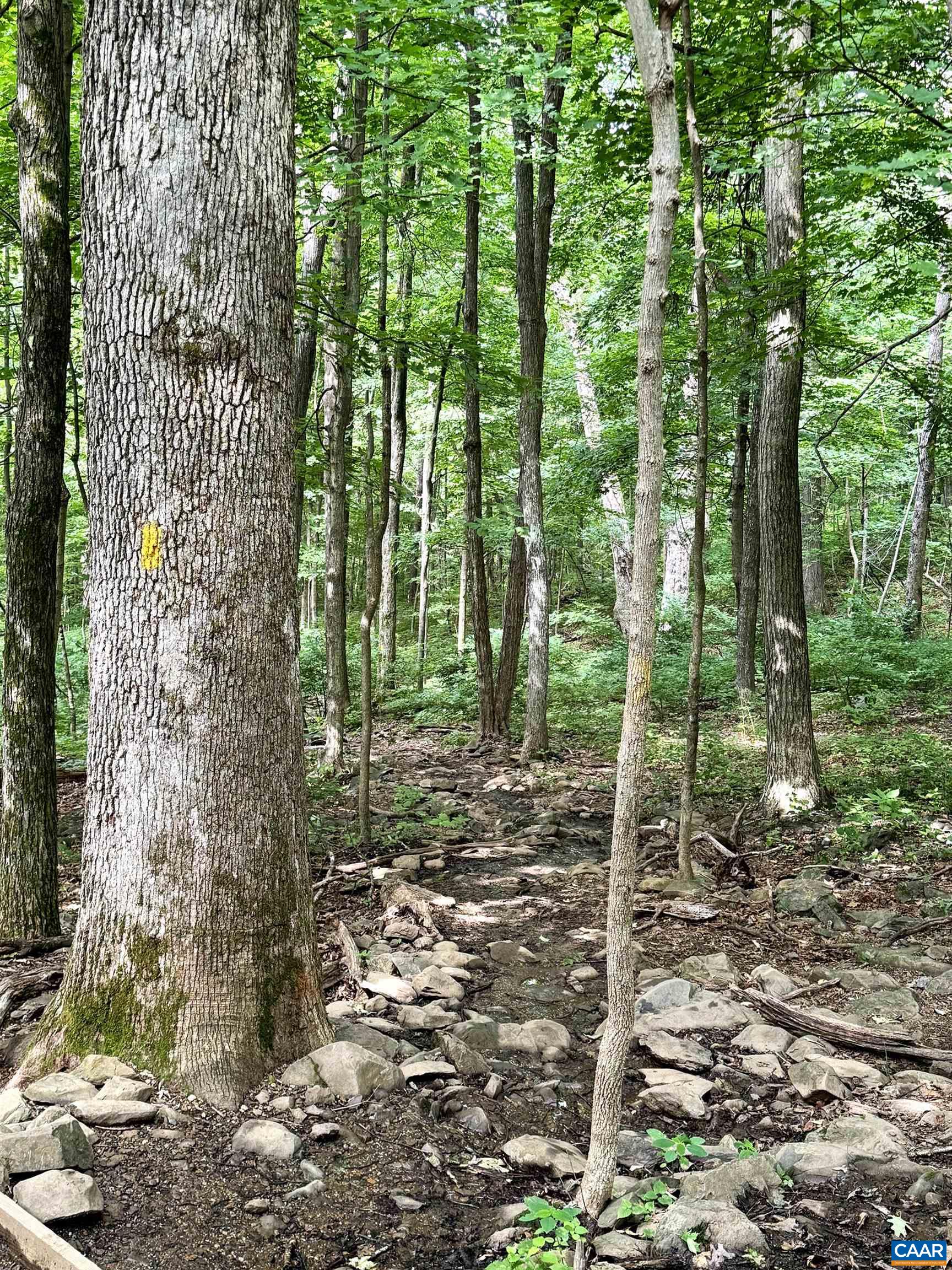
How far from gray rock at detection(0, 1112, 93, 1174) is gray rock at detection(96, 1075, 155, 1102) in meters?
0.26

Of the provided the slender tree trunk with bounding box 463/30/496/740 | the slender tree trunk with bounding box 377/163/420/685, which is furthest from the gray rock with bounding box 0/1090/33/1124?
the slender tree trunk with bounding box 463/30/496/740

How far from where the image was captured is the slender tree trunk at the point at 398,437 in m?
8.20

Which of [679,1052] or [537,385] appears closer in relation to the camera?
[679,1052]

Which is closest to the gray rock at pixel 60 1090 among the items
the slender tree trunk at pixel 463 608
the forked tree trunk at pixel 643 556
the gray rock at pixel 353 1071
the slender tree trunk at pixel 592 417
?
the gray rock at pixel 353 1071

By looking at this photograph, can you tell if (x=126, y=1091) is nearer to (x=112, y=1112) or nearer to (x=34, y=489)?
(x=112, y=1112)

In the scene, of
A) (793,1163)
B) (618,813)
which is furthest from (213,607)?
(793,1163)

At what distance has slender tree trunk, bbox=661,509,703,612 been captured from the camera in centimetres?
1822

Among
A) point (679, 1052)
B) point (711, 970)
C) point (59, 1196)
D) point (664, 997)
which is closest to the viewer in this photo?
point (59, 1196)

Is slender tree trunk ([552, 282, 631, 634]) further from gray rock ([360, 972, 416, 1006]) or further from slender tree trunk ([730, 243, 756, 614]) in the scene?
gray rock ([360, 972, 416, 1006])

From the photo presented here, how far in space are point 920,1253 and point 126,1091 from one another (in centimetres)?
251

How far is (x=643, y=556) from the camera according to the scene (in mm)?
2688

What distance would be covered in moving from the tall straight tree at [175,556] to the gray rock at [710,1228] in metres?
1.53

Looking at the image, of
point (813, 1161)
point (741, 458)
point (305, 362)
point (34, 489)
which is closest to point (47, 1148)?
point (813, 1161)

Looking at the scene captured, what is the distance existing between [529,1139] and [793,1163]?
0.88 metres
